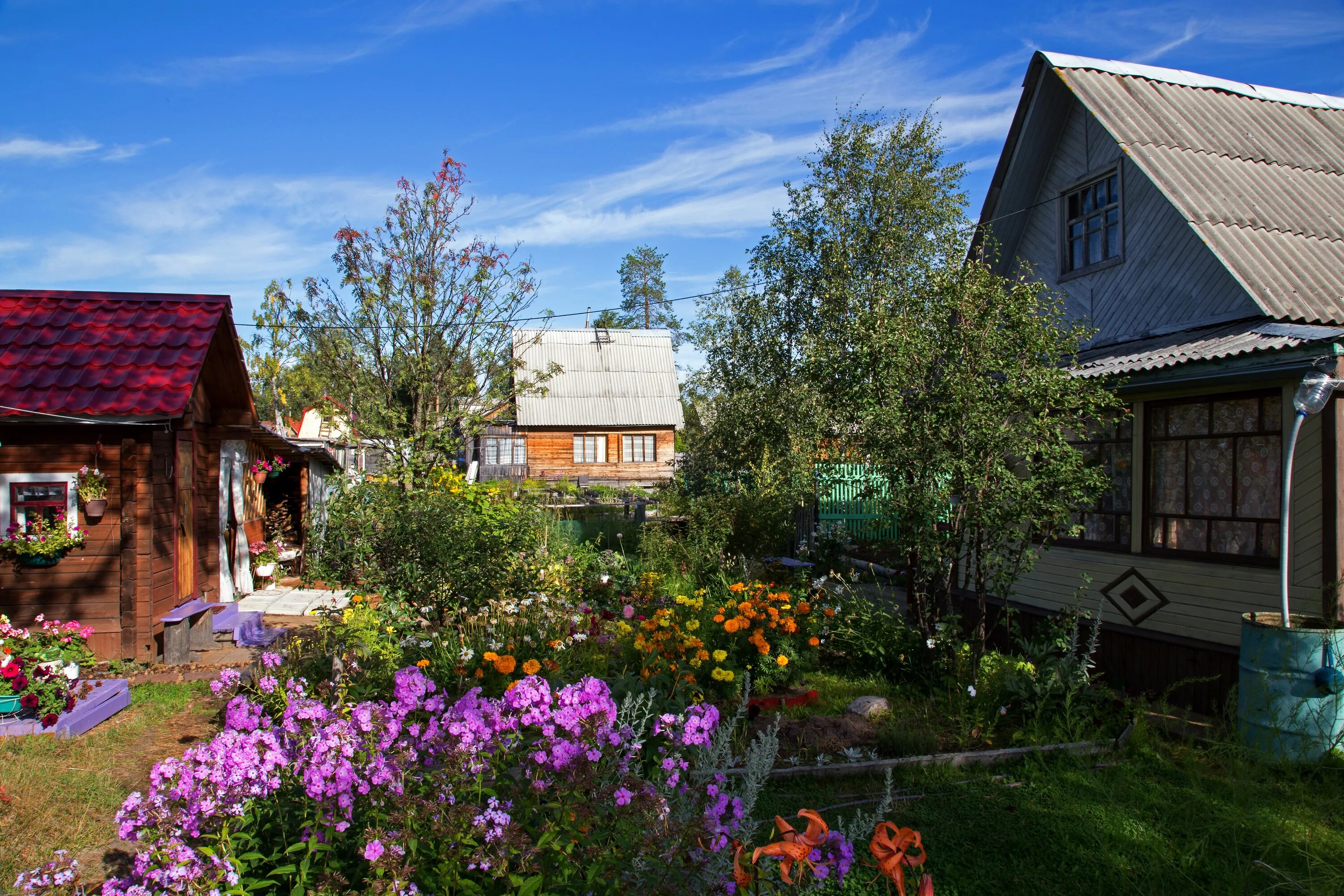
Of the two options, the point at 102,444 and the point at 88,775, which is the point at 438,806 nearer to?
the point at 88,775

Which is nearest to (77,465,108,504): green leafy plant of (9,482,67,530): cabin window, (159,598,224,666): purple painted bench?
(9,482,67,530): cabin window

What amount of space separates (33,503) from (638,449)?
2390 cm

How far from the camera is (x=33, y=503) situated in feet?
25.3

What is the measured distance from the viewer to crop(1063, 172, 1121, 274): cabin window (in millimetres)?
9312

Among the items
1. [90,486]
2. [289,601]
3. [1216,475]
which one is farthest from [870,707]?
[289,601]

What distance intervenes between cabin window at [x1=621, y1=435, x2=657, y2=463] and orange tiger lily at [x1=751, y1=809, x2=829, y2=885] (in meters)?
28.8

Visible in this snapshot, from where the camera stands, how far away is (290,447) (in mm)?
12984

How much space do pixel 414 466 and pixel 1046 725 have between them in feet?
24.1

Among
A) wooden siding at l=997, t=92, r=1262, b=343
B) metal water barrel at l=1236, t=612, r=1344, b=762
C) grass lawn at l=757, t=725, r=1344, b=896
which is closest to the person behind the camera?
grass lawn at l=757, t=725, r=1344, b=896

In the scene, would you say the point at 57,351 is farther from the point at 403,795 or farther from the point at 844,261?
the point at 844,261

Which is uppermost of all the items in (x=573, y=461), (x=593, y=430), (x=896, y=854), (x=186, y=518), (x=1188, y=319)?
(x=1188, y=319)

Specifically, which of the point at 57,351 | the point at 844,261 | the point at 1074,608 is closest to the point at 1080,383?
the point at 1074,608

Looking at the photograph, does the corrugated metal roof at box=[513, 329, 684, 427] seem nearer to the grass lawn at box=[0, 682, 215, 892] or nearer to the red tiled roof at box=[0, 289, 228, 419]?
the red tiled roof at box=[0, 289, 228, 419]

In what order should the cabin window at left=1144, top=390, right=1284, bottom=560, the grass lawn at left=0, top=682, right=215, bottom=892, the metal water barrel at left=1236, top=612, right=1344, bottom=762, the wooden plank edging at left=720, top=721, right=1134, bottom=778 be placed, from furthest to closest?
the cabin window at left=1144, top=390, right=1284, bottom=560, the metal water barrel at left=1236, top=612, right=1344, bottom=762, the wooden plank edging at left=720, top=721, right=1134, bottom=778, the grass lawn at left=0, top=682, right=215, bottom=892
